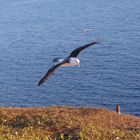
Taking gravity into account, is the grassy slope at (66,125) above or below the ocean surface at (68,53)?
above

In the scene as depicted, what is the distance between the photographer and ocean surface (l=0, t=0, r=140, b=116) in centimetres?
5650

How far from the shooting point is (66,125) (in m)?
15.6

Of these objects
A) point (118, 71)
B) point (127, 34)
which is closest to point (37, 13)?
point (127, 34)

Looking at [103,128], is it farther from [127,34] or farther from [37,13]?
[37,13]

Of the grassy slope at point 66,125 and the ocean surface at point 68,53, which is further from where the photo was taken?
the ocean surface at point 68,53

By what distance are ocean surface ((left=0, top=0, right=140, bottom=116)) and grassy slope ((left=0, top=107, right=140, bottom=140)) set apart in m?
33.8

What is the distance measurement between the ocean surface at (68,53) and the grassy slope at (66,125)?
33.8 meters

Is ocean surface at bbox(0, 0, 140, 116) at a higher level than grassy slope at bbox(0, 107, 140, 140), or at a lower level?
lower

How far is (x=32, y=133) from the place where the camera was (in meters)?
14.1

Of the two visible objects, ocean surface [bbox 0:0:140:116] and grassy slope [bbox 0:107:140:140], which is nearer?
grassy slope [bbox 0:107:140:140]

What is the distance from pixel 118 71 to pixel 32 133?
4717 cm

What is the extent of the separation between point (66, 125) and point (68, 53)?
155 ft

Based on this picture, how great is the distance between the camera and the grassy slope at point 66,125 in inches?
550

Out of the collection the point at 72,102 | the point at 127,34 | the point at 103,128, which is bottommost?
the point at 72,102
